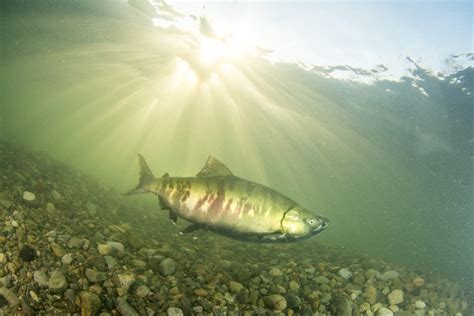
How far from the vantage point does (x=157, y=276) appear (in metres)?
4.03

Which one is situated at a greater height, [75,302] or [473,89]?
[473,89]

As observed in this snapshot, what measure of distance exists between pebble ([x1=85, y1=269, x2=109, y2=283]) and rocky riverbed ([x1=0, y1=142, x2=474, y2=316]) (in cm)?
1

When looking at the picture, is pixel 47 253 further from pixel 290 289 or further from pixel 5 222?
pixel 290 289

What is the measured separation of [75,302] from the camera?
311 centimetres

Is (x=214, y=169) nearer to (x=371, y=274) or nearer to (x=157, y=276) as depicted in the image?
(x=157, y=276)

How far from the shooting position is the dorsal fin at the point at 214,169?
12.6 feet

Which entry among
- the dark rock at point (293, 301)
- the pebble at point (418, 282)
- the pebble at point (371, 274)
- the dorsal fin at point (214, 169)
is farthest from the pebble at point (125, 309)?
the pebble at point (418, 282)

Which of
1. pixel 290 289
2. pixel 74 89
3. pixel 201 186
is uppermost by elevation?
pixel 201 186

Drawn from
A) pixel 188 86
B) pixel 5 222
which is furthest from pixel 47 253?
pixel 188 86

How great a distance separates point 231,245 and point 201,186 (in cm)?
374

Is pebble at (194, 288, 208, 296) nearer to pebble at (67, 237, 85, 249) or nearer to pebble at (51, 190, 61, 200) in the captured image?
pebble at (67, 237, 85, 249)

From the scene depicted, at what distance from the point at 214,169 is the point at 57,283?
2.04 metres

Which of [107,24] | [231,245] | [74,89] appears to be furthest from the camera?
[74,89]

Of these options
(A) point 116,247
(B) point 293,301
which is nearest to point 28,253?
(A) point 116,247
